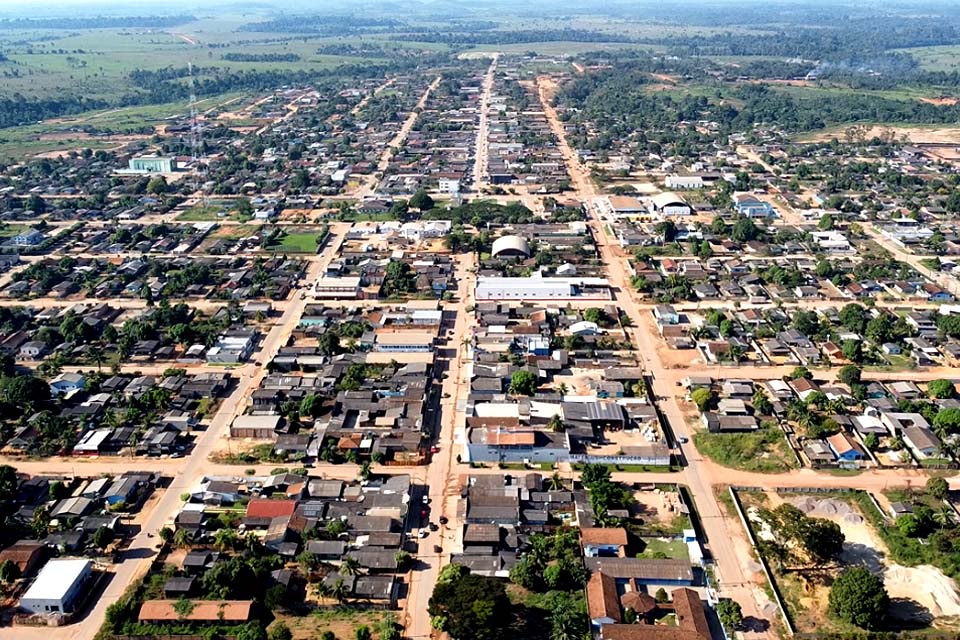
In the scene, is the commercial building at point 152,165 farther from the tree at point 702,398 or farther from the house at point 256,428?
the tree at point 702,398

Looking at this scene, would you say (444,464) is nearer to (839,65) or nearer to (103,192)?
(103,192)

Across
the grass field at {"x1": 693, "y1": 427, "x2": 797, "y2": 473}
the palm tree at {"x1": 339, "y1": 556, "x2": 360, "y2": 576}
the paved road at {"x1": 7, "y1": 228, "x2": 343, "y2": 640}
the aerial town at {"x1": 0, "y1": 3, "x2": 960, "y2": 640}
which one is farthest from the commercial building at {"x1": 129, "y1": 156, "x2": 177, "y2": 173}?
the grass field at {"x1": 693, "y1": 427, "x2": 797, "y2": 473}

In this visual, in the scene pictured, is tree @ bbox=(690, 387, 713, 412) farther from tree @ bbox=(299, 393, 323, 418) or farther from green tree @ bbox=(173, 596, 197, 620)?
green tree @ bbox=(173, 596, 197, 620)

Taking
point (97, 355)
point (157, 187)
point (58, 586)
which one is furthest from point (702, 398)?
point (157, 187)

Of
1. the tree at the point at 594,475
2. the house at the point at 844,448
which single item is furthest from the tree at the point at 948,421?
the tree at the point at 594,475

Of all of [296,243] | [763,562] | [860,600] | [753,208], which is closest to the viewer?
[860,600]

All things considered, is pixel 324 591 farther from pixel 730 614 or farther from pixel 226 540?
pixel 730 614

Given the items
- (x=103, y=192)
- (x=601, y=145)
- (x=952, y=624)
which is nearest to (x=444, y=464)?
(x=952, y=624)
